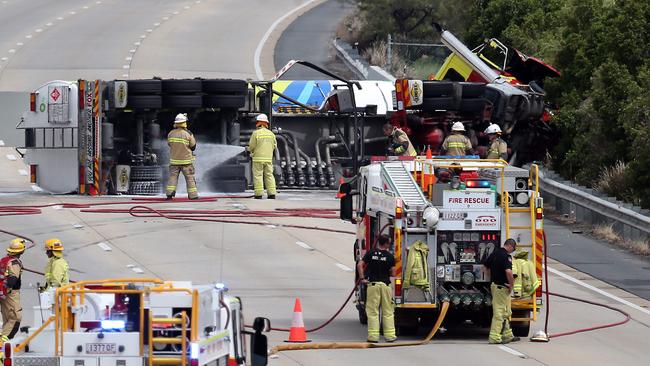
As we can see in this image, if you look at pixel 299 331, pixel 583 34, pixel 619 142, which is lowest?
pixel 299 331

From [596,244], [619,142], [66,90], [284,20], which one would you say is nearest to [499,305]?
[596,244]

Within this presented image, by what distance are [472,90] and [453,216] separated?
41.0 feet

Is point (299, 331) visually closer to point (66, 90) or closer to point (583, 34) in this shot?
point (66, 90)

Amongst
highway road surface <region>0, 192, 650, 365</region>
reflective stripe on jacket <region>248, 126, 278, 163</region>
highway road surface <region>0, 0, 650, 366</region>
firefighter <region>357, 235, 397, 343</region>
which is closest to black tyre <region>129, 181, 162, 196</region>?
highway road surface <region>0, 192, 650, 365</region>

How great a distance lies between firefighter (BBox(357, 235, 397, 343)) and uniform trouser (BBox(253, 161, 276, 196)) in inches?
452

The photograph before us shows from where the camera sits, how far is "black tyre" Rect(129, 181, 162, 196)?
3047 centimetres

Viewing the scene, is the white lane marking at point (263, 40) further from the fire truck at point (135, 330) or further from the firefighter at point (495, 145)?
the fire truck at point (135, 330)

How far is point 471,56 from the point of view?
32812mm

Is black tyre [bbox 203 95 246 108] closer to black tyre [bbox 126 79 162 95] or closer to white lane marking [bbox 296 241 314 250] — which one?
black tyre [bbox 126 79 162 95]

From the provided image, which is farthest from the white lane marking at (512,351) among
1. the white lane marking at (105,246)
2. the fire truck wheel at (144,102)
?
the fire truck wheel at (144,102)

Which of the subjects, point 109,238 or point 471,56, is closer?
point 109,238

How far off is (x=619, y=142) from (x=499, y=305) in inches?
489

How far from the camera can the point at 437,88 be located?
30.2m

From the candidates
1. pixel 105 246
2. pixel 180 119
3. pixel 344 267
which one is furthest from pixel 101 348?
pixel 180 119
